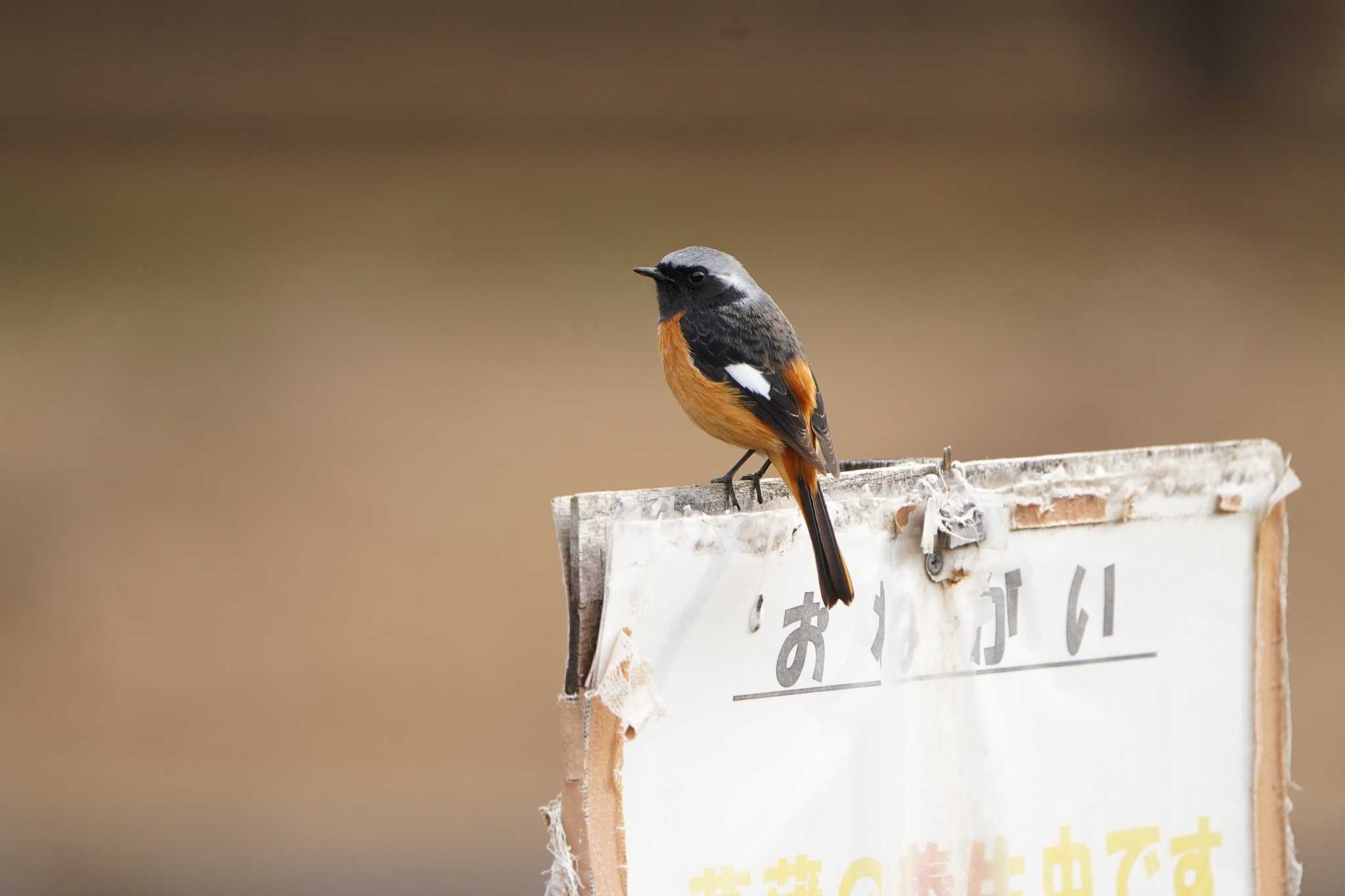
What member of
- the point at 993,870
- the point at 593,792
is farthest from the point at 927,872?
the point at 593,792

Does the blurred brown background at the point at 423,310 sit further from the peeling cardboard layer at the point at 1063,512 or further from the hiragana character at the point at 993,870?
the hiragana character at the point at 993,870

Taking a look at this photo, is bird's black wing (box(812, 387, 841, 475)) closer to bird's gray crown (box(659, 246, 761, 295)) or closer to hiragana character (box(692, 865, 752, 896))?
bird's gray crown (box(659, 246, 761, 295))

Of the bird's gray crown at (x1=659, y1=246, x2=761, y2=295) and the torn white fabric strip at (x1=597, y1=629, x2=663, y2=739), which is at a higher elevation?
the bird's gray crown at (x1=659, y1=246, x2=761, y2=295)

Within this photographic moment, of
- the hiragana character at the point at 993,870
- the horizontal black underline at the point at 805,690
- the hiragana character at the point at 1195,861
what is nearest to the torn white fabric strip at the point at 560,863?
the horizontal black underline at the point at 805,690

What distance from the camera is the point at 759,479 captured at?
7.73 ft

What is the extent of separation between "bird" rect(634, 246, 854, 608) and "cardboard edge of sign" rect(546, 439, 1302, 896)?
147mm

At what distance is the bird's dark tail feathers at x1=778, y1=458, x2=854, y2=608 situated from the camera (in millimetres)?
1713

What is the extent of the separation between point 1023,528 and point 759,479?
57 centimetres

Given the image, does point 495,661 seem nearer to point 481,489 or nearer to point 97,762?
point 481,489

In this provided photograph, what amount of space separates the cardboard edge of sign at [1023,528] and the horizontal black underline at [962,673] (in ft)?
0.71

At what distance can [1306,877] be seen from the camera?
5008 mm

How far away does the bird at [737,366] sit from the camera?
2325 millimetres

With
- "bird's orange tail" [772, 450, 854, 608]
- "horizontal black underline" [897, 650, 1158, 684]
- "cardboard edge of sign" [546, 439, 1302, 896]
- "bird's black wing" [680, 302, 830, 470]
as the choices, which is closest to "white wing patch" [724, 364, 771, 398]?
"bird's black wing" [680, 302, 830, 470]

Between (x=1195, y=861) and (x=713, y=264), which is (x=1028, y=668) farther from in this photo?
(x=713, y=264)
